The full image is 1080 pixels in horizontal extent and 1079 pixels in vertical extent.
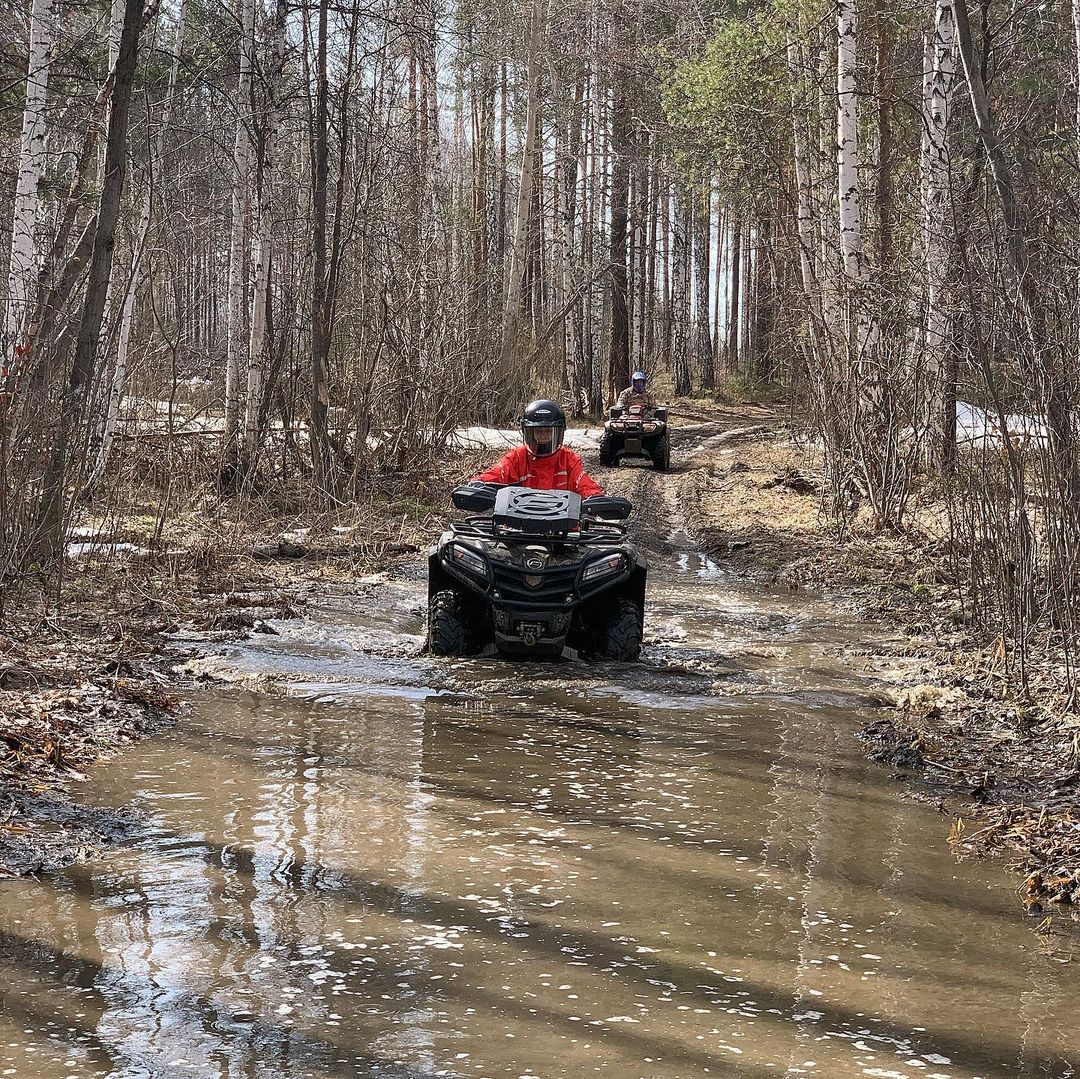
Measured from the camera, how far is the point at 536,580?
8539mm

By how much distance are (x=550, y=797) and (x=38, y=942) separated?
2.33 meters

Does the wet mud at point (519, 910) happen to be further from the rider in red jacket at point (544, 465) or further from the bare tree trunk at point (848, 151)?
the bare tree trunk at point (848, 151)

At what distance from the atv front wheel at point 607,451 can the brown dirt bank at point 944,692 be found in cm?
447

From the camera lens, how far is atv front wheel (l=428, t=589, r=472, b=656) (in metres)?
8.85

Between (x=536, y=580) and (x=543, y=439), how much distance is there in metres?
Result: 1.62

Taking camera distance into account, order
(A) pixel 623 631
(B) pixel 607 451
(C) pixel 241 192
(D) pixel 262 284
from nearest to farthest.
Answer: (A) pixel 623 631 < (D) pixel 262 284 < (C) pixel 241 192 < (B) pixel 607 451

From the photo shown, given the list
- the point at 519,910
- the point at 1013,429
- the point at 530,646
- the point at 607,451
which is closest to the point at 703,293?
the point at 607,451

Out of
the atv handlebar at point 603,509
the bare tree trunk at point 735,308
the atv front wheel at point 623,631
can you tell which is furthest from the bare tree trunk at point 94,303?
the bare tree trunk at point 735,308

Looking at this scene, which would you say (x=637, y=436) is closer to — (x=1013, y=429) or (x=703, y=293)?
(x=1013, y=429)

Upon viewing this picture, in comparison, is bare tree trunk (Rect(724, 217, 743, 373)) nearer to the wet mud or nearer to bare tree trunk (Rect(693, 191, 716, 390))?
bare tree trunk (Rect(693, 191, 716, 390))

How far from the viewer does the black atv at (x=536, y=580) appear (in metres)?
8.54

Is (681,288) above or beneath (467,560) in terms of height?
above

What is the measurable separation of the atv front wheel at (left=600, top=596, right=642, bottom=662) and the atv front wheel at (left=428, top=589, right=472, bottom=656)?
909 millimetres

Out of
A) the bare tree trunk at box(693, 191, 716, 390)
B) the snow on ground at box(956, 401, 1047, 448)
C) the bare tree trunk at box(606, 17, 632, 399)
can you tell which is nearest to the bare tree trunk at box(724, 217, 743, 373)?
the bare tree trunk at box(693, 191, 716, 390)
